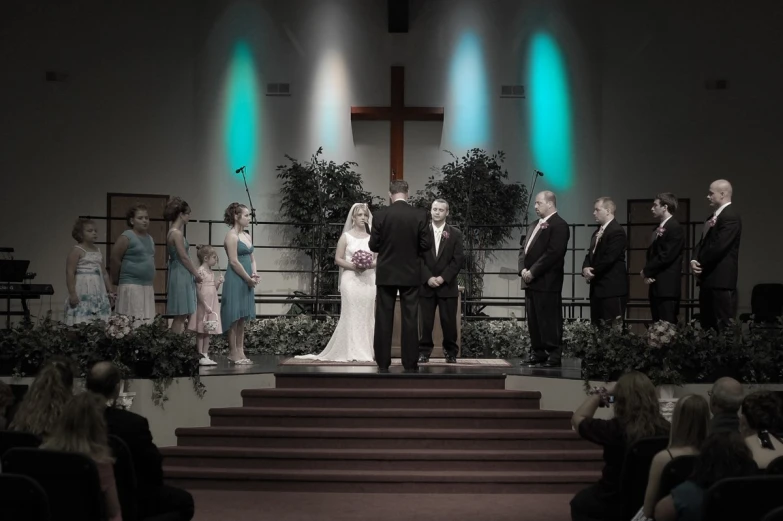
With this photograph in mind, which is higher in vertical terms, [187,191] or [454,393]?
[187,191]

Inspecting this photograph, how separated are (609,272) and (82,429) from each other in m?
5.87

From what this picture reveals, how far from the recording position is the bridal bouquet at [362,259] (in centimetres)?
966

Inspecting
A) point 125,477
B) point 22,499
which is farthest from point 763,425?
point 22,499

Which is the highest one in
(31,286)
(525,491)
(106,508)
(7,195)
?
(7,195)

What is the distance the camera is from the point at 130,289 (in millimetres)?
8250

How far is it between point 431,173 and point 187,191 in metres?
3.64

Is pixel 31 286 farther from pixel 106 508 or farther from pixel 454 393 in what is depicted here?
pixel 106 508

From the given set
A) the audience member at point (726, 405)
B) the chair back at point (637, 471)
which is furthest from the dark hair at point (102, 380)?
the audience member at point (726, 405)

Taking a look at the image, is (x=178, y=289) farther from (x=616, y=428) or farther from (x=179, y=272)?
(x=616, y=428)

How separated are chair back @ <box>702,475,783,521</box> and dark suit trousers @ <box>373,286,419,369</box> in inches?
201

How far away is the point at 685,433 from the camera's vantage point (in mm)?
4098

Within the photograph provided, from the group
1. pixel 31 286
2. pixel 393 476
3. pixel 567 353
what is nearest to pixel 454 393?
pixel 393 476

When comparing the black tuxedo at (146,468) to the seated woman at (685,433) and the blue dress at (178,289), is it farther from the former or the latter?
the blue dress at (178,289)

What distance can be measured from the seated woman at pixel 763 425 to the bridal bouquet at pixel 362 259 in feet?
18.6
